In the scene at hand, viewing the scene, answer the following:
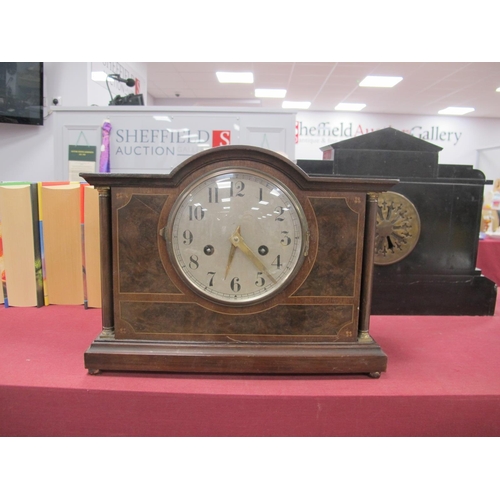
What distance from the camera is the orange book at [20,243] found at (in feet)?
3.99

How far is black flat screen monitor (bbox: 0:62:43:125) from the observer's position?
111 inches

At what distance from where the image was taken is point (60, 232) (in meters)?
1.24

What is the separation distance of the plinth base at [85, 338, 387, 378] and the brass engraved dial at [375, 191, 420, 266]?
1.56 feet

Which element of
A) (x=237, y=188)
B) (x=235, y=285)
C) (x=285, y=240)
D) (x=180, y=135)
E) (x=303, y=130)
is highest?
(x=303, y=130)

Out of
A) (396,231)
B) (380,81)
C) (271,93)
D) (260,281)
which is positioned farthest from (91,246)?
(271,93)

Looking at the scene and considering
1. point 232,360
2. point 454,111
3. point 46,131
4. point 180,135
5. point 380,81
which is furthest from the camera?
point 454,111

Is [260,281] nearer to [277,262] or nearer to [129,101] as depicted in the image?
[277,262]

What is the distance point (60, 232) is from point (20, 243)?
0.39 ft

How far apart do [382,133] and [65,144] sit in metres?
1.74

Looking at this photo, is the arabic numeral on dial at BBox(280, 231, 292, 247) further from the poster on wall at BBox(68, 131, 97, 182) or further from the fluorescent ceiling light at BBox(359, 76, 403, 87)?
the fluorescent ceiling light at BBox(359, 76, 403, 87)

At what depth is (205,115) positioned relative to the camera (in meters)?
2.25

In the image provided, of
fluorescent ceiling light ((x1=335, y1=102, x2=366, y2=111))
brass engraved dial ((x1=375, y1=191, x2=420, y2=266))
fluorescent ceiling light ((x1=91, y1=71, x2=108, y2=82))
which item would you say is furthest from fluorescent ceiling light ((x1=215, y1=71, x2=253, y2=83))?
brass engraved dial ((x1=375, y1=191, x2=420, y2=266))

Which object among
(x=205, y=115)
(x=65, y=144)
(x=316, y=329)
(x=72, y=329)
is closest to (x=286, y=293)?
(x=316, y=329)

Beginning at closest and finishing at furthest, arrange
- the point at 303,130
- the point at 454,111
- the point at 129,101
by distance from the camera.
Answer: the point at 129,101 < the point at 454,111 < the point at 303,130
